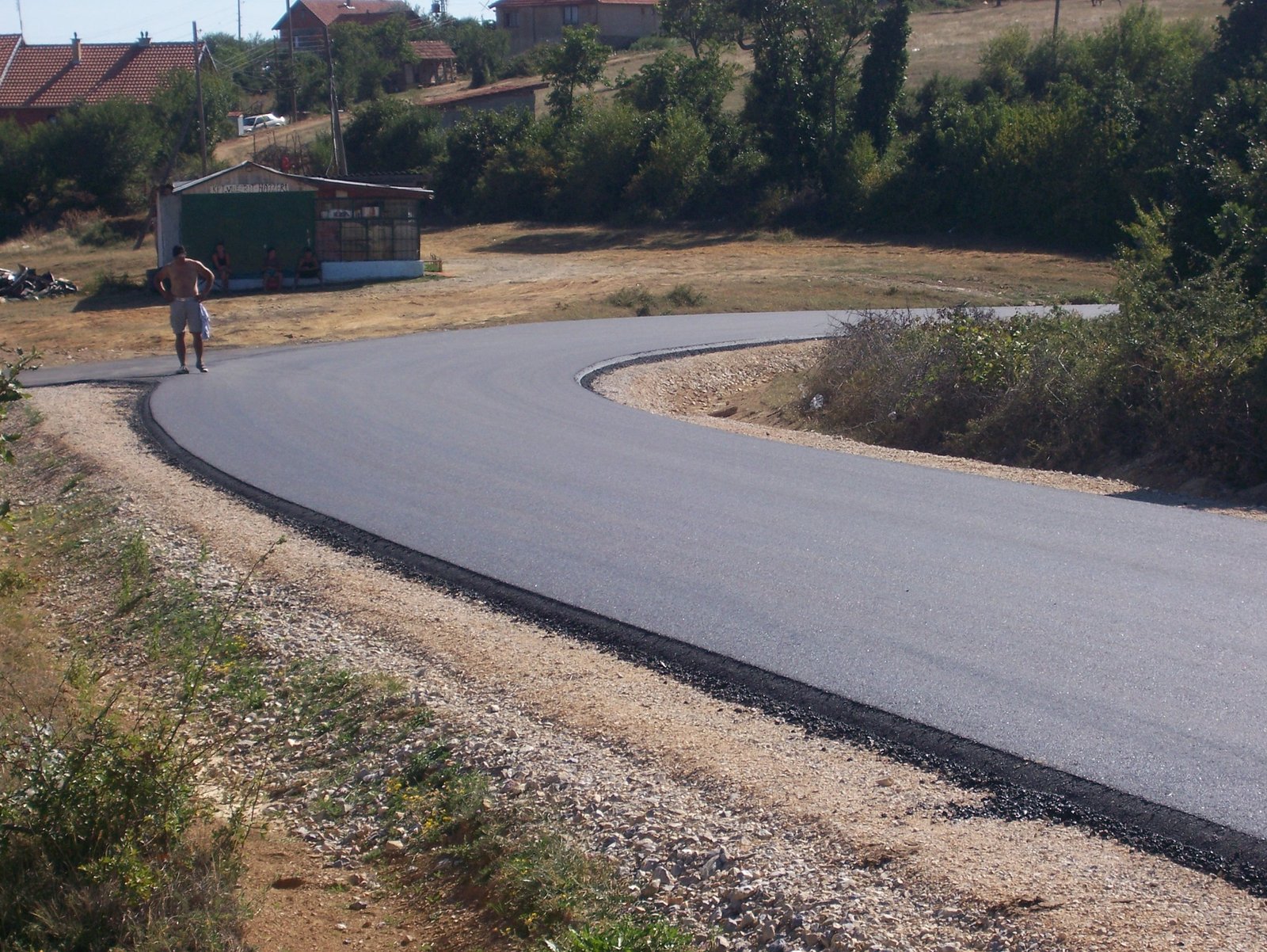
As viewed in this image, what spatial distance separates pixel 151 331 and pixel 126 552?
66.5ft

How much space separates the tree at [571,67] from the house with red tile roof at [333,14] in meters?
63.0

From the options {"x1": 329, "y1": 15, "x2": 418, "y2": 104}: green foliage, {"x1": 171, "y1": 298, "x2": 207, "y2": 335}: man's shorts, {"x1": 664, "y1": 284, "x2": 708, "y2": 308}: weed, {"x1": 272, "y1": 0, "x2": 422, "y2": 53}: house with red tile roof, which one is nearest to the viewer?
{"x1": 171, "y1": 298, "x2": 207, "y2": 335}: man's shorts

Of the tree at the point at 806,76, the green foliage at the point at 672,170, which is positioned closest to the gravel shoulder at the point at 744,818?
→ the green foliage at the point at 672,170

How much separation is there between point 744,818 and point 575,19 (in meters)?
109

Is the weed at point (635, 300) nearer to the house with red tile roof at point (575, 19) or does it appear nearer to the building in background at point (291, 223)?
the building in background at point (291, 223)

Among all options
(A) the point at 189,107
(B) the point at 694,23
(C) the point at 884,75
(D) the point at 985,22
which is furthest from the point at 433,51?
(C) the point at 884,75

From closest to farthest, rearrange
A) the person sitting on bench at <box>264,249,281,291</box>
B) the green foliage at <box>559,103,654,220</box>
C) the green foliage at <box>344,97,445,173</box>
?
the person sitting on bench at <box>264,249,281,291</box>, the green foliage at <box>559,103,654,220</box>, the green foliage at <box>344,97,445,173</box>

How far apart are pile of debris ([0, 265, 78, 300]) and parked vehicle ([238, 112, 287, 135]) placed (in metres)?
46.3

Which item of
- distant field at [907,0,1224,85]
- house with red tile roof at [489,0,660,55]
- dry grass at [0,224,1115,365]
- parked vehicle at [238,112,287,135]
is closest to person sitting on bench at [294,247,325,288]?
dry grass at [0,224,1115,365]

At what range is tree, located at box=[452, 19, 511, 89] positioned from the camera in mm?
96562

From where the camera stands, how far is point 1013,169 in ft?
156

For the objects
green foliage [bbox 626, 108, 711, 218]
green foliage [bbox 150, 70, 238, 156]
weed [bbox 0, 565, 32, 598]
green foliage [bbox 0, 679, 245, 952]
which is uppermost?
green foliage [bbox 150, 70, 238, 156]

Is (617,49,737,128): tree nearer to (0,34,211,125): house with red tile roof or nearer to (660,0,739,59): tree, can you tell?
(660,0,739,59): tree

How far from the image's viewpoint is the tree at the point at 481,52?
96562 millimetres
